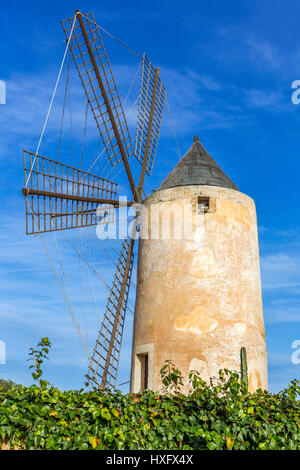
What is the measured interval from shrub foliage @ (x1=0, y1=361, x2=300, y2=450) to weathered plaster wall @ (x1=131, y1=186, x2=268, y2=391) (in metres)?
2.40

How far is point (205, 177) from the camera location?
989cm

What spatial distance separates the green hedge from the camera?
214 inches

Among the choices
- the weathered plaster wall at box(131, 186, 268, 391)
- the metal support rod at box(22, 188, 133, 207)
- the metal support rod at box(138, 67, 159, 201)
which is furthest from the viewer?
the metal support rod at box(138, 67, 159, 201)

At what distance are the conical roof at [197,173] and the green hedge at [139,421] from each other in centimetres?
461

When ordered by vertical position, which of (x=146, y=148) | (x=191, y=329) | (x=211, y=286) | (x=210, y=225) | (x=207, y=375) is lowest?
(x=207, y=375)

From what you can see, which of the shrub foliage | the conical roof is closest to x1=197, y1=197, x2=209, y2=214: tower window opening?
the conical roof

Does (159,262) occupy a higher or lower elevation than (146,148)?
lower

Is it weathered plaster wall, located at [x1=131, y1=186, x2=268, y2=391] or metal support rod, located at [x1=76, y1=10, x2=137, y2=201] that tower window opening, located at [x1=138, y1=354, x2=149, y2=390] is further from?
metal support rod, located at [x1=76, y1=10, x2=137, y2=201]

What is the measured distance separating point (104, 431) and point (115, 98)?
848cm

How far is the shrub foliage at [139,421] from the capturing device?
5.43 m

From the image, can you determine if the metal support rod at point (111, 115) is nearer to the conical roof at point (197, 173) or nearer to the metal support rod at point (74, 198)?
the metal support rod at point (74, 198)

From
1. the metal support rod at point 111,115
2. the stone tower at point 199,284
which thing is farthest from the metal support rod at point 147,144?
the stone tower at point 199,284
